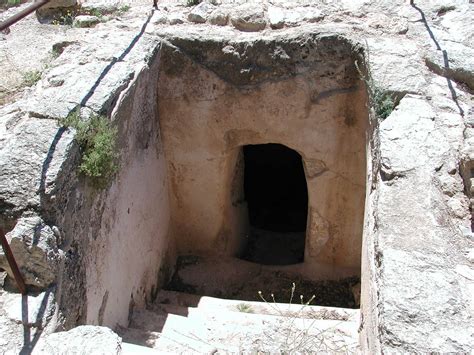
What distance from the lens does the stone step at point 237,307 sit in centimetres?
497

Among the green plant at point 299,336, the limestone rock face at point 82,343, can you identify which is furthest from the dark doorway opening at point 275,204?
the limestone rock face at point 82,343

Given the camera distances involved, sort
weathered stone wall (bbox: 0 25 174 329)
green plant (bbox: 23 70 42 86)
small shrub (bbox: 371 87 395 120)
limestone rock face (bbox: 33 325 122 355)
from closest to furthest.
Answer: limestone rock face (bbox: 33 325 122 355) → weathered stone wall (bbox: 0 25 174 329) → small shrub (bbox: 371 87 395 120) → green plant (bbox: 23 70 42 86)

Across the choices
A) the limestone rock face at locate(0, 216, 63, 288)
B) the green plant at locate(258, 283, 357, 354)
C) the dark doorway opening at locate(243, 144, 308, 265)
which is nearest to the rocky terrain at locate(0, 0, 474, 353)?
the limestone rock face at locate(0, 216, 63, 288)

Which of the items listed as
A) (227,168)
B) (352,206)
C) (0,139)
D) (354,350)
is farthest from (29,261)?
(352,206)

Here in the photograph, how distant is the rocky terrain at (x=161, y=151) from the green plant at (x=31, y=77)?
11 mm

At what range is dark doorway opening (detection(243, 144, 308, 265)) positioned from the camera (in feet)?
22.0

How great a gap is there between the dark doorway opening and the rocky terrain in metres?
1.59

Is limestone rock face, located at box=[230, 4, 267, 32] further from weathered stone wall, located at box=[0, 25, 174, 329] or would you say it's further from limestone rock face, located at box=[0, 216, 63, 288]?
limestone rock face, located at box=[0, 216, 63, 288]

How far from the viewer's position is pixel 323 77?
4824 mm

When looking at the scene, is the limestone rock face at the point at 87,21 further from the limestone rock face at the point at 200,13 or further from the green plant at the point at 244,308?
the green plant at the point at 244,308

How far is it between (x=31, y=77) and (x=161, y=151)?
142 cm

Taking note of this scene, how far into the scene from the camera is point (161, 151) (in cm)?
537

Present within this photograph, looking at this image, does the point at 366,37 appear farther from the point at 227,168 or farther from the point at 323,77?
the point at 227,168

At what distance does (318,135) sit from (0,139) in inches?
112
